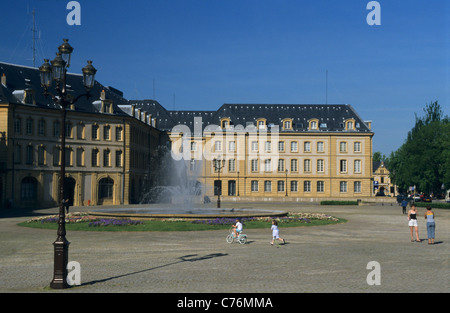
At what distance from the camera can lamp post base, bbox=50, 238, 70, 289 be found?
42.2 ft

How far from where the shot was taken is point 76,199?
63.6m

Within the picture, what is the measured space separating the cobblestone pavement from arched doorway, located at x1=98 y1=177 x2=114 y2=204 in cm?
3919

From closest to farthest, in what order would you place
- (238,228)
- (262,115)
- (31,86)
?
(238,228) → (31,86) → (262,115)

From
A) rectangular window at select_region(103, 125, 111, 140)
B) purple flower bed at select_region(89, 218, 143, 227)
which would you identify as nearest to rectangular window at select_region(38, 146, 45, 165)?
rectangular window at select_region(103, 125, 111, 140)

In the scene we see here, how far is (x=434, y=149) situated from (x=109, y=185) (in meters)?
50.7

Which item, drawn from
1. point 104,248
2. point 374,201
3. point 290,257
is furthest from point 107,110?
point 290,257

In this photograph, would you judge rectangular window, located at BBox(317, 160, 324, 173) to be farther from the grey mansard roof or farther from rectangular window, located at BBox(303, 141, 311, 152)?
the grey mansard roof

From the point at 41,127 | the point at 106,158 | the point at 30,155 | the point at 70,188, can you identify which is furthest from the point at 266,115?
the point at 30,155

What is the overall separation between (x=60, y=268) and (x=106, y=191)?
182 ft

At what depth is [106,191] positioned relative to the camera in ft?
220

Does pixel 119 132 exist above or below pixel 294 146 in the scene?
above

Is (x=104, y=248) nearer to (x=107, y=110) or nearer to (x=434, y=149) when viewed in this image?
(x=107, y=110)

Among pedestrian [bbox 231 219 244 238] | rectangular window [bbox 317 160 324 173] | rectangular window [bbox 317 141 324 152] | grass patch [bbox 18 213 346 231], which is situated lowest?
grass patch [bbox 18 213 346 231]

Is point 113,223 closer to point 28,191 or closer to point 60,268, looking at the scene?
point 60,268
